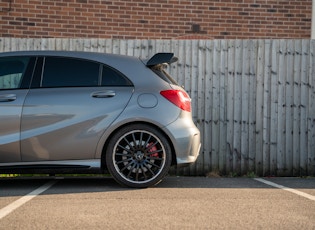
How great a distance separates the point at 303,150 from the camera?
9641mm

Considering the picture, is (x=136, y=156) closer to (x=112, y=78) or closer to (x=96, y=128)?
(x=96, y=128)

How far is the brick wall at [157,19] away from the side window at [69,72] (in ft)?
14.1

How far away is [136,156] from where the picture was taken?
23.7 feet

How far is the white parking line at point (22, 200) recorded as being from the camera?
18.3 ft

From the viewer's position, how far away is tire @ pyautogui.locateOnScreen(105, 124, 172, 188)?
720 cm

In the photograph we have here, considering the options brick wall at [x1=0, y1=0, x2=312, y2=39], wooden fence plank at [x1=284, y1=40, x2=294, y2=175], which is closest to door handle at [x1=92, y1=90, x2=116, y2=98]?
wooden fence plank at [x1=284, y1=40, x2=294, y2=175]

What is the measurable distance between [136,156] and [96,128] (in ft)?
1.76

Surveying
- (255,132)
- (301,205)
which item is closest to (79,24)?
(255,132)

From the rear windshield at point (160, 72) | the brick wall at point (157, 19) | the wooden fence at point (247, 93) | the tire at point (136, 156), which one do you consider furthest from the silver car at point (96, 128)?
the brick wall at point (157, 19)

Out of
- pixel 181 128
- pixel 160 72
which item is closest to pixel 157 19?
pixel 160 72

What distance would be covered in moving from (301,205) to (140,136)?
2005mm

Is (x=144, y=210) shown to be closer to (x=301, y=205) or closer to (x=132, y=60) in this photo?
(x=301, y=205)

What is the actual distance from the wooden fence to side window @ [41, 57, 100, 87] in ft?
7.13

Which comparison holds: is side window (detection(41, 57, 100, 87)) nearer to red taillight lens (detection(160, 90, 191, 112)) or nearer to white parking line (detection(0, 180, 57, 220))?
red taillight lens (detection(160, 90, 191, 112))
